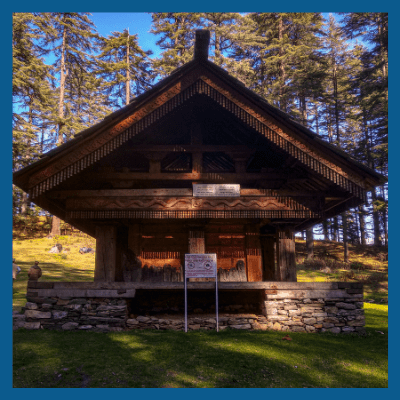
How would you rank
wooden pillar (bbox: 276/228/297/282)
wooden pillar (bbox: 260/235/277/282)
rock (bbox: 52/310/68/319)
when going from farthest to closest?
wooden pillar (bbox: 260/235/277/282), wooden pillar (bbox: 276/228/297/282), rock (bbox: 52/310/68/319)

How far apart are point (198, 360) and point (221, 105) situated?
16.2 feet

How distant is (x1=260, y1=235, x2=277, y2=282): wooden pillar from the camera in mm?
10008

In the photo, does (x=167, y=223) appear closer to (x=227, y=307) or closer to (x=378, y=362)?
(x=227, y=307)

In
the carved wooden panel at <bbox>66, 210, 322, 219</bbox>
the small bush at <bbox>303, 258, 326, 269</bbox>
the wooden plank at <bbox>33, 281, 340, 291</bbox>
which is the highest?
the carved wooden panel at <bbox>66, 210, 322, 219</bbox>

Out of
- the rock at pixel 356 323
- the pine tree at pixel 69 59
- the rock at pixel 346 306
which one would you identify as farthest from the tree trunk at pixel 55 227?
the rock at pixel 356 323

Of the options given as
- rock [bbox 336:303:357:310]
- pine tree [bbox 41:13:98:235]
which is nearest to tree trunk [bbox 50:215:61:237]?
→ pine tree [bbox 41:13:98:235]

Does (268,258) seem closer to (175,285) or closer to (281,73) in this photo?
(175,285)

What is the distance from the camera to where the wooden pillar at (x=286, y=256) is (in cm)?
816

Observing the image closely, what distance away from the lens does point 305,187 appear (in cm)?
781

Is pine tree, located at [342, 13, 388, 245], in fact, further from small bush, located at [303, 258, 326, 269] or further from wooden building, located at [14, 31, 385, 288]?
wooden building, located at [14, 31, 385, 288]

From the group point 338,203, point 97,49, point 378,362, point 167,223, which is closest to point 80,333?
point 167,223

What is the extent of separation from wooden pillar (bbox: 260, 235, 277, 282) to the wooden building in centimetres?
4

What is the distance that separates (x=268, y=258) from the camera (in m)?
10.2

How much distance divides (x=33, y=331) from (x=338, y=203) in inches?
304
